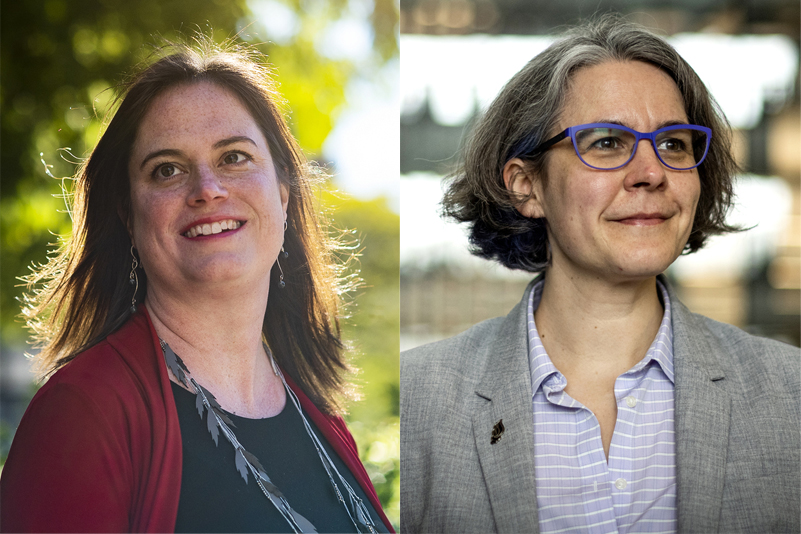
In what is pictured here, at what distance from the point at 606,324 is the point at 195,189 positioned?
1.23 meters

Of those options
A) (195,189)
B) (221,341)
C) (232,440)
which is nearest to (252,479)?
(232,440)

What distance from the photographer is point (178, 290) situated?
5.06 ft

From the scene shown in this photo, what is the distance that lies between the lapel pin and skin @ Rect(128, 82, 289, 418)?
0.63 meters

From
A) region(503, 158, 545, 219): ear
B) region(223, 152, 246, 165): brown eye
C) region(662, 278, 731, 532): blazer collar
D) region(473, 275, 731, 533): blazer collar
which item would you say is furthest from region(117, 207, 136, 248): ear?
region(662, 278, 731, 532): blazer collar


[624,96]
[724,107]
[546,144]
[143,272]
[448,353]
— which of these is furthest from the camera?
[724,107]

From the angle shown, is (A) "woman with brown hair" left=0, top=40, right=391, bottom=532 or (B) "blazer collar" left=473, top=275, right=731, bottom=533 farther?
(B) "blazer collar" left=473, top=275, right=731, bottom=533

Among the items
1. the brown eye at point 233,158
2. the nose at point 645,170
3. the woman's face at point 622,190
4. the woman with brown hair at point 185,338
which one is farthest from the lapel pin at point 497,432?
the brown eye at point 233,158

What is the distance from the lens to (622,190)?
5.71 feet

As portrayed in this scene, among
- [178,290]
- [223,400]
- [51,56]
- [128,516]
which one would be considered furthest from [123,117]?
[128,516]

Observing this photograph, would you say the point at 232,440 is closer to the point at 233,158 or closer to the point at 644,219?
the point at 233,158

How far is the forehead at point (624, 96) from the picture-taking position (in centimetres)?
178

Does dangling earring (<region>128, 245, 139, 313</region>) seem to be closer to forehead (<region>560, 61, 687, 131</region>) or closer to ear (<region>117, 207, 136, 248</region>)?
ear (<region>117, 207, 136, 248</region>)

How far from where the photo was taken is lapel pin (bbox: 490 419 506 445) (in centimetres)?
176

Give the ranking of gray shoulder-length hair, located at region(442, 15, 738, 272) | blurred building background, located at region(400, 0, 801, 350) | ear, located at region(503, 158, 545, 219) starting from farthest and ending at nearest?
blurred building background, located at region(400, 0, 801, 350), ear, located at region(503, 158, 545, 219), gray shoulder-length hair, located at region(442, 15, 738, 272)
